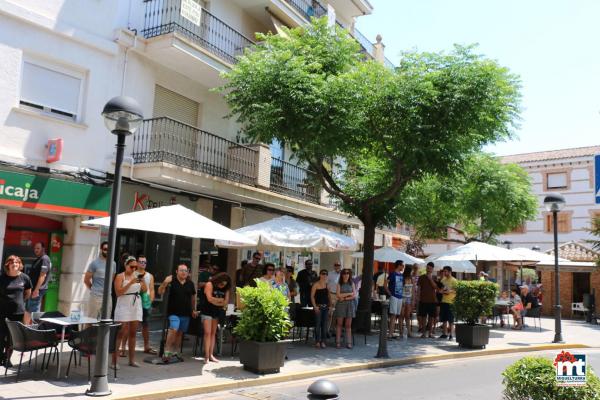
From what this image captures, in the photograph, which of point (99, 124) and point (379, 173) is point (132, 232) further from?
point (379, 173)

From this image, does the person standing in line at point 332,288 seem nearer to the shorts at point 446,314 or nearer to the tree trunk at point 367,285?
the tree trunk at point 367,285

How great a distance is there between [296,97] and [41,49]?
5.71m

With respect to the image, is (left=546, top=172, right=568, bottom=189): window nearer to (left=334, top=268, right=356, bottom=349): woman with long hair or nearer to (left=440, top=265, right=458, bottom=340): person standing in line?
(left=440, top=265, right=458, bottom=340): person standing in line

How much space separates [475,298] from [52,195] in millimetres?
9936

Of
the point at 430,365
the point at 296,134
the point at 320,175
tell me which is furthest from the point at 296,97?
the point at 430,365

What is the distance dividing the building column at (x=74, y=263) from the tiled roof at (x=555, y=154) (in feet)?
121

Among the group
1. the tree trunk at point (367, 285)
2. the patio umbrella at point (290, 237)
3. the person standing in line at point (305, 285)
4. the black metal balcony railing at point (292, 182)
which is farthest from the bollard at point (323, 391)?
the black metal balcony railing at point (292, 182)

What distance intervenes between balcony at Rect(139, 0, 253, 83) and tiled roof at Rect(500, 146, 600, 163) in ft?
107

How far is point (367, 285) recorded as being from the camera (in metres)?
14.0

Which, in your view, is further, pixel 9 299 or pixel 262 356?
pixel 262 356

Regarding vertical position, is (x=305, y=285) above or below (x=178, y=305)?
above

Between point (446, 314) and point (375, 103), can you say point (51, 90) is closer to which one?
point (375, 103)

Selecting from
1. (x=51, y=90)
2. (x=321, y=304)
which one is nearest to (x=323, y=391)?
(x=321, y=304)

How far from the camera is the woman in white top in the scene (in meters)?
8.41
